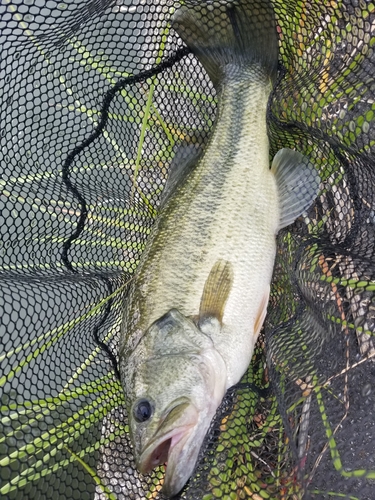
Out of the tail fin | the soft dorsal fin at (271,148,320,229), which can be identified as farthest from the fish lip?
the tail fin

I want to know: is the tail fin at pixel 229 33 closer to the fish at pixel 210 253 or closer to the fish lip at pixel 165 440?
the fish at pixel 210 253

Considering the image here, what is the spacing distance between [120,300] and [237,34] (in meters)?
1.62

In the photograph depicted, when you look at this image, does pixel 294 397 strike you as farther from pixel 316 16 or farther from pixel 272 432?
pixel 316 16

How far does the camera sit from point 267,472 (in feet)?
7.70

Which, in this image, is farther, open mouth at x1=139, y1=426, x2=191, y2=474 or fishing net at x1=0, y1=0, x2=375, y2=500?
fishing net at x1=0, y1=0, x2=375, y2=500

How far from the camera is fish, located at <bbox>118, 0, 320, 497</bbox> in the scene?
1.93m

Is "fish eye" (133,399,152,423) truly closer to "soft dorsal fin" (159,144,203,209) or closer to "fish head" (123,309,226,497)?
"fish head" (123,309,226,497)

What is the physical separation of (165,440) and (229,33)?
2048 millimetres

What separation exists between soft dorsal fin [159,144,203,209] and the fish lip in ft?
3.68

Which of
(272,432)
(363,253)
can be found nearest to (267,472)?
(272,432)

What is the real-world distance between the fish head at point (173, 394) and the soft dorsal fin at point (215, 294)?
0.31 ft

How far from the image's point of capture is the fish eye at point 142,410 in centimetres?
191

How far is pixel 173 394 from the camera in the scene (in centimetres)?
194

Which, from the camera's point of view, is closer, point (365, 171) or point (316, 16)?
point (365, 171)
